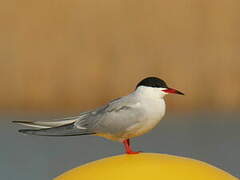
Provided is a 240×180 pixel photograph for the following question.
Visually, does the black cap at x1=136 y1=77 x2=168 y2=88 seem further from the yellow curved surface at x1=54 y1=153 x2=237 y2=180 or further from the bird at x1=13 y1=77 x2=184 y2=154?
the yellow curved surface at x1=54 y1=153 x2=237 y2=180

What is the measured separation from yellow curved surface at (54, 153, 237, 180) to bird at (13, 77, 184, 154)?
0.06 metres

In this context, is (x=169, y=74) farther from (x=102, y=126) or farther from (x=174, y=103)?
(x=102, y=126)

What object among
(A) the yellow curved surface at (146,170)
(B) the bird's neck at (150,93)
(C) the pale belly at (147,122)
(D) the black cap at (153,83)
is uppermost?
(D) the black cap at (153,83)

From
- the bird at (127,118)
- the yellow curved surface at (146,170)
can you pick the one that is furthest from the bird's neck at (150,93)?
the yellow curved surface at (146,170)

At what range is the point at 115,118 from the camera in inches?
48.6

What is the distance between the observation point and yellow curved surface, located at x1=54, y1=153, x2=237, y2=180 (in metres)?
1.11

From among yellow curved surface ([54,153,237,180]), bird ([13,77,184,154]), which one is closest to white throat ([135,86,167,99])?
bird ([13,77,184,154])

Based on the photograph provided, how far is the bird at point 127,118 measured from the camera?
3.97ft

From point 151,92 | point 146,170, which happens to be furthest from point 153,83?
point 146,170

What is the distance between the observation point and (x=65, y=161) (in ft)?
8.02

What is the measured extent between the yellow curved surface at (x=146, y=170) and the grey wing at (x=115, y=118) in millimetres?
65

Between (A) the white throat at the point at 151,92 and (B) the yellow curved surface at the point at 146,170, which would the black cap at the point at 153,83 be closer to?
(A) the white throat at the point at 151,92

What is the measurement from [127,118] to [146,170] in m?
0.14

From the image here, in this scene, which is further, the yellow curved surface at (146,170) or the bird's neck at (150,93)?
the bird's neck at (150,93)
